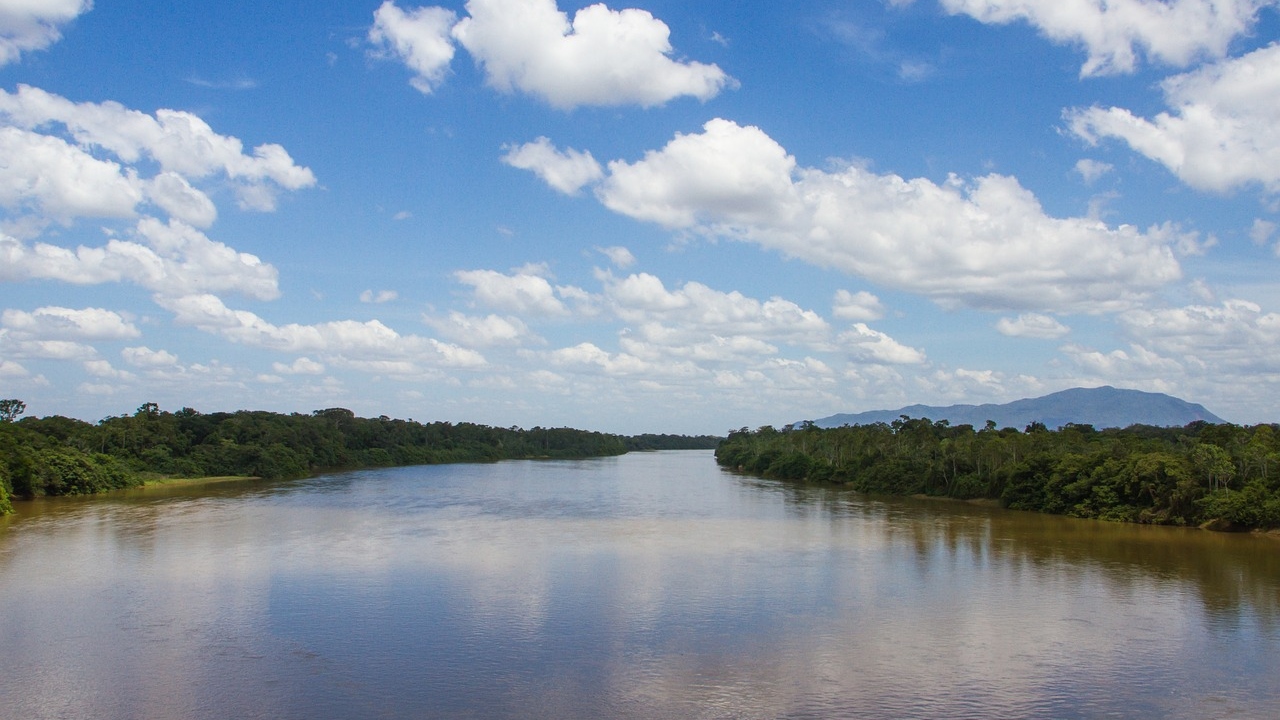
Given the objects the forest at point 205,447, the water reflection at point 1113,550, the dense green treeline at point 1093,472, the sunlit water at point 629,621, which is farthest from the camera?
the forest at point 205,447

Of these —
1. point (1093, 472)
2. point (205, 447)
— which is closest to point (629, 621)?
point (1093, 472)

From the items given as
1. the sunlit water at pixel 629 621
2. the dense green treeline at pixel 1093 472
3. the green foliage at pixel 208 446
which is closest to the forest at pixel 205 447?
the green foliage at pixel 208 446

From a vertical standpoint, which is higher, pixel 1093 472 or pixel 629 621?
pixel 1093 472

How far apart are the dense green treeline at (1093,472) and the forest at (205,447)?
4996 cm

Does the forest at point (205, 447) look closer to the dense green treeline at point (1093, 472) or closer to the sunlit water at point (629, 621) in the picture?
the sunlit water at point (629, 621)

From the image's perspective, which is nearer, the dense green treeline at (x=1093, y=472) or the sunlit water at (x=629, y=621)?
the sunlit water at (x=629, y=621)

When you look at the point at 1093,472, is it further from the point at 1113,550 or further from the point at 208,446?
the point at 208,446

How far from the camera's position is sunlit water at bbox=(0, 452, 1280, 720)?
14117 millimetres

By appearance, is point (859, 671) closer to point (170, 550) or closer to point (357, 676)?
point (357, 676)

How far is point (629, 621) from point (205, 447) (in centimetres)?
6679

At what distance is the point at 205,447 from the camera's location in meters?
74.6

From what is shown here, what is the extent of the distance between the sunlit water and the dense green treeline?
2.24 m

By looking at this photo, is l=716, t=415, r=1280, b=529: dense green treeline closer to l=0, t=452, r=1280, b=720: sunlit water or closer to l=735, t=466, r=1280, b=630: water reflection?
l=735, t=466, r=1280, b=630: water reflection

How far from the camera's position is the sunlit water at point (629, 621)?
14117mm
